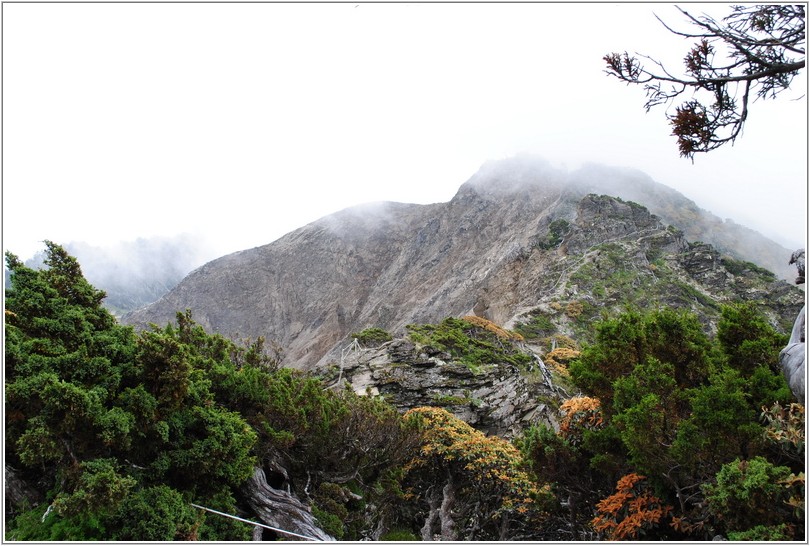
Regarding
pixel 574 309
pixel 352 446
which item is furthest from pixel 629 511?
pixel 574 309

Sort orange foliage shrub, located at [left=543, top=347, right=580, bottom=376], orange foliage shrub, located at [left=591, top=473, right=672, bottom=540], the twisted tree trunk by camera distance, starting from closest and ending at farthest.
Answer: orange foliage shrub, located at [left=591, top=473, right=672, bottom=540] → the twisted tree trunk → orange foliage shrub, located at [left=543, top=347, right=580, bottom=376]

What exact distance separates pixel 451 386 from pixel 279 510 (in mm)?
10009

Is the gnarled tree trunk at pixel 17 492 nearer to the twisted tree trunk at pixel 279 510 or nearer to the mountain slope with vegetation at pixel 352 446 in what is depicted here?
the mountain slope with vegetation at pixel 352 446

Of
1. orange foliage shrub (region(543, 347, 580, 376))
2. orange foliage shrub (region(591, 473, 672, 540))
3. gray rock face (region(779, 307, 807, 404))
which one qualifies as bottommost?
orange foliage shrub (region(543, 347, 580, 376))

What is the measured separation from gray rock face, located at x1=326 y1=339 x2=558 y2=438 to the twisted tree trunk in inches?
302

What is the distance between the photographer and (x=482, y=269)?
214ft

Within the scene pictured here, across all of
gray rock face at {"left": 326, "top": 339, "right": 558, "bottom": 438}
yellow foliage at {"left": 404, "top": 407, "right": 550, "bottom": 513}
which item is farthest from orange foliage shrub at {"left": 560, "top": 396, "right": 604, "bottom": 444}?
gray rock face at {"left": 326, "top": 339, "right": 558, "bottom": 438}

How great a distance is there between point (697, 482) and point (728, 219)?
11726 centimetres

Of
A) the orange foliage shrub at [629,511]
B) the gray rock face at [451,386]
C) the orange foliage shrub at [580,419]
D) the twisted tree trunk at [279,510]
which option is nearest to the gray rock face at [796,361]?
the orange foliage shrub at [629,511]

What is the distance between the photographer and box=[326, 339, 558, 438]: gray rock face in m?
18.0

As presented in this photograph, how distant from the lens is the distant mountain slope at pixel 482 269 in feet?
142

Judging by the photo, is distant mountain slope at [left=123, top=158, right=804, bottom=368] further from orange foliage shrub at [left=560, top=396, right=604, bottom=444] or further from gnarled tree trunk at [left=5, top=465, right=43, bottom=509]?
gnarled tree trunk at [left=5, top=465, right=43, bottom=509]

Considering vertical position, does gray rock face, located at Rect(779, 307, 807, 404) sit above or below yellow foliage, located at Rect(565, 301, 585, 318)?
above

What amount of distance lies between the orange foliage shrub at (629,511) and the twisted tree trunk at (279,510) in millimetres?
5258
